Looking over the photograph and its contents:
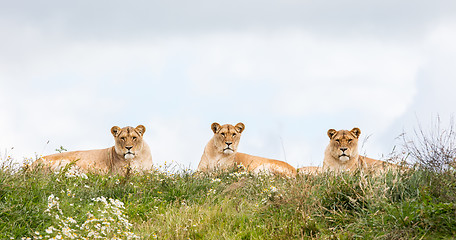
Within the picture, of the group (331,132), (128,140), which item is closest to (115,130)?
(128,140)

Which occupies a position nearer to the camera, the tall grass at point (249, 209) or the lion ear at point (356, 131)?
the tall grass at point (249, 209)

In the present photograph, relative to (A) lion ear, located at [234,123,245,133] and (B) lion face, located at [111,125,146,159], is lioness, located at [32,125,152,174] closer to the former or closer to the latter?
(B) lion face, located at [111,125,146,159]

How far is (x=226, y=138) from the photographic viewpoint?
1380 cm

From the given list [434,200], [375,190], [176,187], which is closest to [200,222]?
[176,187]

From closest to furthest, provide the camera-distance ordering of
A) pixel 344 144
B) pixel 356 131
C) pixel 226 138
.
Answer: pixel 344 144
pixel 356 131
pixel 226 138

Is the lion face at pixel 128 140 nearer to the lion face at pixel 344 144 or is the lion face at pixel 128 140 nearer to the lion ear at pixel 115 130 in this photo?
the lion ear at pixel 115 130

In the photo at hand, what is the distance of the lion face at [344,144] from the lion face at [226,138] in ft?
8.27

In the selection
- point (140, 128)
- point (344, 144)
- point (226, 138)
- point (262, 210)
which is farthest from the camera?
point (226, 138)

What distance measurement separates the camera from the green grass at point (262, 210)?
6594 millimetres

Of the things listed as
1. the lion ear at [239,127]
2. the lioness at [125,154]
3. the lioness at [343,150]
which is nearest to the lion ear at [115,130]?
the lioness at [125,154]

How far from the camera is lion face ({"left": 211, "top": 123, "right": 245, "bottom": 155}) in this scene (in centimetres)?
1379

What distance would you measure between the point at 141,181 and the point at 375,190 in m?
4.82

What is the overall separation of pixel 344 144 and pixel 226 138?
3.07 metres

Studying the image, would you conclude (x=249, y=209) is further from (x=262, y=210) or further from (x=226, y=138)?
(x=226, y=138)
